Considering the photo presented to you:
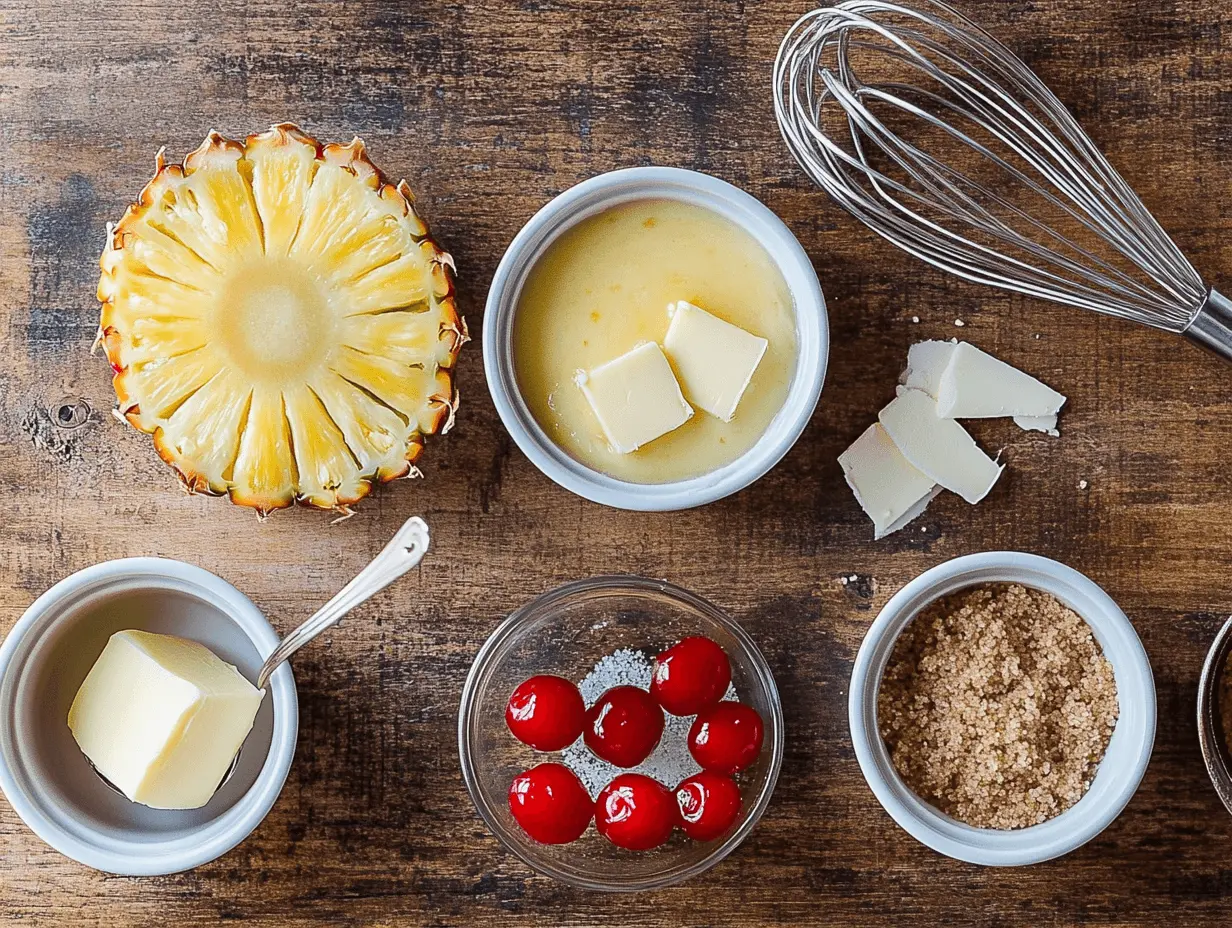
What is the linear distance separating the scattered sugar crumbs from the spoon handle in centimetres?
39

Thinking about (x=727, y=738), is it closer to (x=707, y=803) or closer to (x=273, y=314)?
(x=707, y=803)

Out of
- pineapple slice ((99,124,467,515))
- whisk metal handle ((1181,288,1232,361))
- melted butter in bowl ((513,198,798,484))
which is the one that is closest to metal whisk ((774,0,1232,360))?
whisk metal handle ((1181,288,1232,361))

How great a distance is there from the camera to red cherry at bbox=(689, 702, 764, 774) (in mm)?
868

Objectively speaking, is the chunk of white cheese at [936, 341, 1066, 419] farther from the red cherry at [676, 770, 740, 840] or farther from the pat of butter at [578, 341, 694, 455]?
the red cherry at [676, 770, 740, 840]

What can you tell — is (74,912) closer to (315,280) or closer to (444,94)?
(315,280)

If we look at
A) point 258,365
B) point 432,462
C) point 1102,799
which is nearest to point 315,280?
point 258,365

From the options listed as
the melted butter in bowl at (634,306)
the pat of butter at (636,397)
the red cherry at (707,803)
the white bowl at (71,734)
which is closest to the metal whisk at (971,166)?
the melted butter in bowl at (634,306)

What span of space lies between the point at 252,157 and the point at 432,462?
274 millimetres

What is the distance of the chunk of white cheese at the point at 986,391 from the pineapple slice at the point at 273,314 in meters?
0.40

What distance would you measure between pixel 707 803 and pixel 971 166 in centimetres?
56

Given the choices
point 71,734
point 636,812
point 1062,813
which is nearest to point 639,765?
point 636,812

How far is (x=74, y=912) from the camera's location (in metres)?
0.95

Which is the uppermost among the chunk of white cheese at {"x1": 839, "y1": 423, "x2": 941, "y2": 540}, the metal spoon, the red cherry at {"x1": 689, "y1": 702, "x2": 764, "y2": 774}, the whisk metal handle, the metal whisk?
the metal whisk

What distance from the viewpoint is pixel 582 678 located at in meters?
0.93
